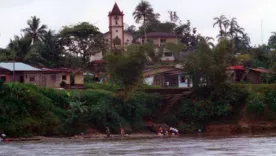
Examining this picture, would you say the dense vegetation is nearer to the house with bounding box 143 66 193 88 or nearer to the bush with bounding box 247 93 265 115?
the bush with bounding box 247 93 265 115

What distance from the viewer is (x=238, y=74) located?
71938mm

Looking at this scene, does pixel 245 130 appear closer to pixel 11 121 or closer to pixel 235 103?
pixel 235 103

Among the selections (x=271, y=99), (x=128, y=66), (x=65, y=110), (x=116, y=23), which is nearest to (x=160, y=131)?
(x=128, y=66)

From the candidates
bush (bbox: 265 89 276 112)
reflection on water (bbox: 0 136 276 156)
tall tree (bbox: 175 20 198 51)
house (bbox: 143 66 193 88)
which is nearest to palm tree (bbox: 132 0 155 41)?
tall tree (bbox: 175 20 198 51)

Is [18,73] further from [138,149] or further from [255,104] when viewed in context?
[138,149]

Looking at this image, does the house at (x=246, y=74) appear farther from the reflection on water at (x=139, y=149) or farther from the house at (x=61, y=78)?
the reflection on water at (x=139, y=149)

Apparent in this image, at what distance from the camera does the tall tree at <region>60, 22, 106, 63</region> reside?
8312cm

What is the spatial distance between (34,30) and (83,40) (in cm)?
665

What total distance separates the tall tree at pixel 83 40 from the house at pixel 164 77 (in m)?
13.2

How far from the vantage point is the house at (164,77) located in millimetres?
72500

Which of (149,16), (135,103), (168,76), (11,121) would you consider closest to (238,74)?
(168,76)

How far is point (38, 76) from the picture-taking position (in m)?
63.7

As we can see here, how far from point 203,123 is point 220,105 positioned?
91.0 inches

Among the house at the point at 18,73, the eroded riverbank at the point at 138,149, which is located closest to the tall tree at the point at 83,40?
the house at the point at 18,73
